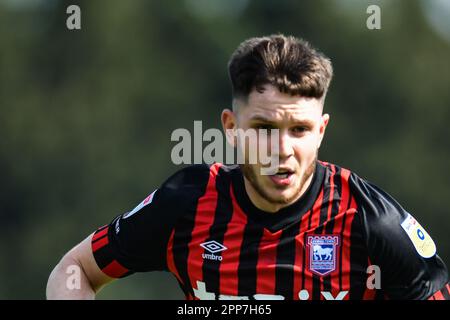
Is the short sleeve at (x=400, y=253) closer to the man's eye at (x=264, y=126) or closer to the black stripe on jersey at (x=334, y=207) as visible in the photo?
the black stripe on jersey at (x=334, y=207)

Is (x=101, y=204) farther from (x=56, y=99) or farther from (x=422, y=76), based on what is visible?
(x=422, y=76)

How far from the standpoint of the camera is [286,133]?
4.04 m

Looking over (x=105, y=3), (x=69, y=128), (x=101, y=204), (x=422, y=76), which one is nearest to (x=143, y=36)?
(x=105, y=3)

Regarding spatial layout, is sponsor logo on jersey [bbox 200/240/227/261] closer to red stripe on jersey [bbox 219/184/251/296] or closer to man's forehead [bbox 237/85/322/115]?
red stripe on jersey [bbox 219/184/251/296]

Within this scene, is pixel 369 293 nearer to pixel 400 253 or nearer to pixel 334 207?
pixel 400 253

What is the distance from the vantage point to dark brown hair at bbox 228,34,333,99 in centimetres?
411

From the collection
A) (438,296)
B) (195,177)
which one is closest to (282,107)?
(195,177)

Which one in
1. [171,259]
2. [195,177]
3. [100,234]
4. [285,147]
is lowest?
[171,259]

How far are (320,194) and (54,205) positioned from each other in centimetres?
1218

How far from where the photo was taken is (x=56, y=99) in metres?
17.5

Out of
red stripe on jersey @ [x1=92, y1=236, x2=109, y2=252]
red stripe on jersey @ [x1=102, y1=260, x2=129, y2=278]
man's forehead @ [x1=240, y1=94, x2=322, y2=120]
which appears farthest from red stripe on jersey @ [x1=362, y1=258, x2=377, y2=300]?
red stripe on jersey @ [x1=92, y1=236, x2=109, y2=252]

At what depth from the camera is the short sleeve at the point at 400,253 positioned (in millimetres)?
3969

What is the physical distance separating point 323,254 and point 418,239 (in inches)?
16.8

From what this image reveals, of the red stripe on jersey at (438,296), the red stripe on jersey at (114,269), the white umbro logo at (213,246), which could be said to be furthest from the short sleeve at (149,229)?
the red stripe on jersey at (438,296)
